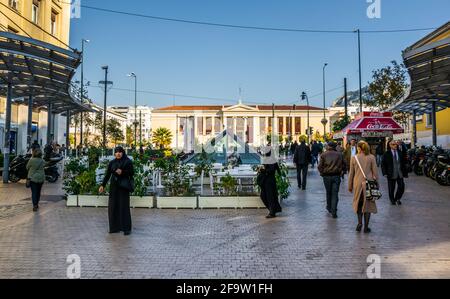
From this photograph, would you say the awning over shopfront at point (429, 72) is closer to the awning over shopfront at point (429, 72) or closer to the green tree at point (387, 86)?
the awning over shopfront at point (429, 72)

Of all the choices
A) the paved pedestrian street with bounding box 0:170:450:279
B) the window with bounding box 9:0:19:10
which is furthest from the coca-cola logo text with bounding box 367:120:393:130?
the window with bounding box 9:0:19:10

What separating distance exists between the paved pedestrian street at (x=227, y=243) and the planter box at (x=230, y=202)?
39 centimetres

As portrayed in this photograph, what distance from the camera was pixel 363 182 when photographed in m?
7.23

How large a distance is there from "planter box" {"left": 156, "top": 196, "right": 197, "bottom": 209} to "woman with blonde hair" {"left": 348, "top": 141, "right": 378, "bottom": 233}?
14.0 feet

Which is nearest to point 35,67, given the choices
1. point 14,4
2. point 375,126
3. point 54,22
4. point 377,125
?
point 14,4

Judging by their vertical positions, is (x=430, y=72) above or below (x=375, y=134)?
above

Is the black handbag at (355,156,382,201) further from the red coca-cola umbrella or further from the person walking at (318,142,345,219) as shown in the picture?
the red coca-cola umbrella

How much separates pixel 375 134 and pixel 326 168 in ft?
52.0

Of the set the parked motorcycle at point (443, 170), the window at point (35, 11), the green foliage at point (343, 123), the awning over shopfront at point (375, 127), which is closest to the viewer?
the parked motorcycle at point (443, 170)

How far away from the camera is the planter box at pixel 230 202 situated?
33.1ft

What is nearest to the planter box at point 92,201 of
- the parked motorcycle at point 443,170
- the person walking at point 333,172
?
the person walking at point 333,172

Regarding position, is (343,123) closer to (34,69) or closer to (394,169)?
(394,169)

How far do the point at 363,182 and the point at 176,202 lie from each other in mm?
4942

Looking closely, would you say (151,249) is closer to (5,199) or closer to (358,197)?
(358,197)
